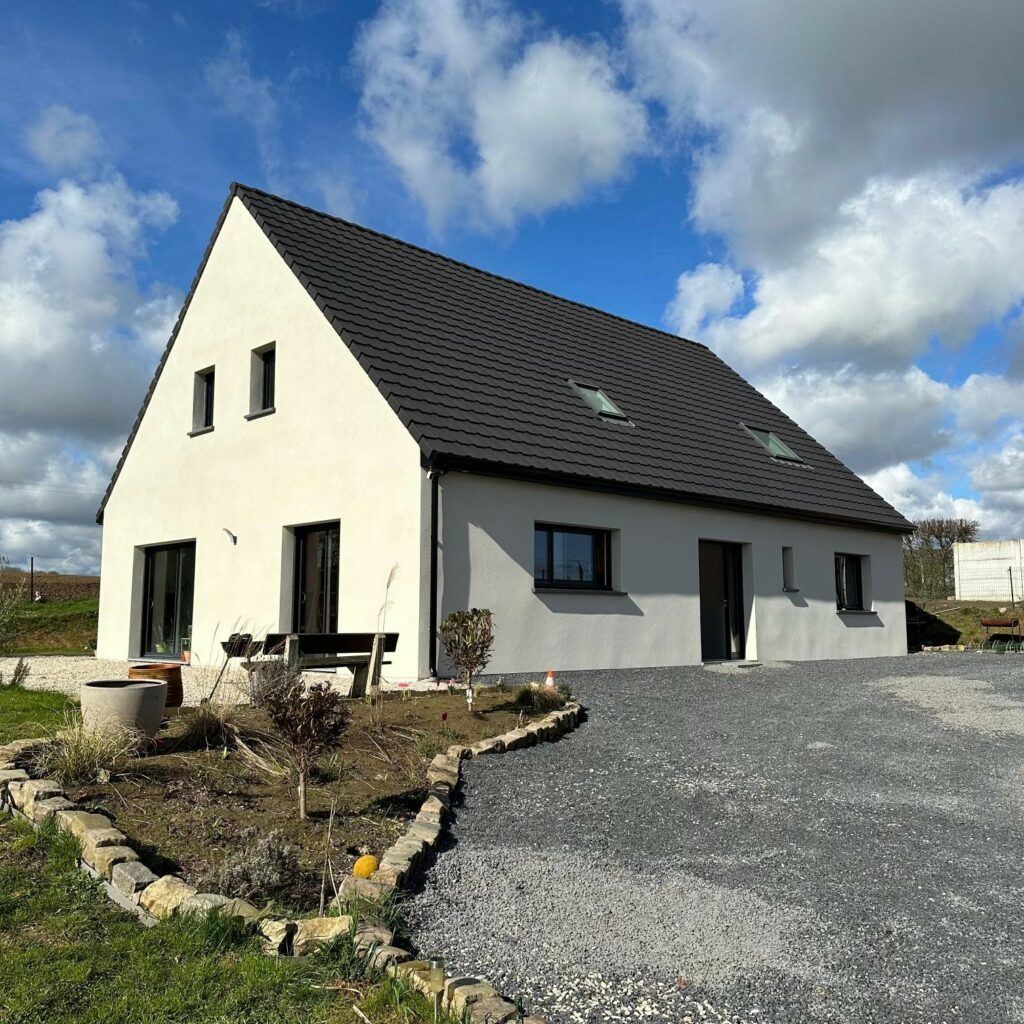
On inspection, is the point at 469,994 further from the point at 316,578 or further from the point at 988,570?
the point at 988,570

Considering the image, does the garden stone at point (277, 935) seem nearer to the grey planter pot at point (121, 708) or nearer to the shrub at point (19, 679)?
the grey planter pot at point (121, 708)

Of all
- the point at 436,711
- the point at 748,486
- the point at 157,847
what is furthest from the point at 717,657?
the point at 157,847

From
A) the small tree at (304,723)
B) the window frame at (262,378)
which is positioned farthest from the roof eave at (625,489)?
the small tree at (304,723)

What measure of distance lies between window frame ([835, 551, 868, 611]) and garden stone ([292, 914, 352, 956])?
1505 cm

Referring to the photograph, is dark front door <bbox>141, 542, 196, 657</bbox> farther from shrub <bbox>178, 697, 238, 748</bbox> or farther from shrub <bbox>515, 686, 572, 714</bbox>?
shrub <bbox>178, 697, 238, 748</bbox>

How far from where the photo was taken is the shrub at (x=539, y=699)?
801 cm

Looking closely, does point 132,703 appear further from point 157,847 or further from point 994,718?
point 994,718

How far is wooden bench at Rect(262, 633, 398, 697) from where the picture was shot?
27.1 feet

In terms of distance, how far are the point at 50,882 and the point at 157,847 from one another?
491mm

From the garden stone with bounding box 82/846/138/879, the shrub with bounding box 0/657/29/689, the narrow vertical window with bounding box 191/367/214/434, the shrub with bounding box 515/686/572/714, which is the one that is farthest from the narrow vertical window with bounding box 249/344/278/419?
the garden stone with bounding box 82/846/138/879

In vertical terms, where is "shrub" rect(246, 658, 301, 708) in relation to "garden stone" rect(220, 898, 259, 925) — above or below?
above

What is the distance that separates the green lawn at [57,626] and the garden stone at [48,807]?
19.9m

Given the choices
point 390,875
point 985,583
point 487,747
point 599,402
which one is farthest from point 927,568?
point 390,875

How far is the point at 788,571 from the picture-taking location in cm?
1554
